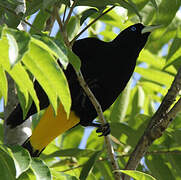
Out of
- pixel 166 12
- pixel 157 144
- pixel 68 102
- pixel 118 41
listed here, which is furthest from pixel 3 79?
pixel 118 41

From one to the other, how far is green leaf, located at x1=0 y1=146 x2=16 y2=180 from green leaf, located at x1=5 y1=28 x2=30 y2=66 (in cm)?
52

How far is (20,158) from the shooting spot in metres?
1.44

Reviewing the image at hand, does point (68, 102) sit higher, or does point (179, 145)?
point (68, 102)

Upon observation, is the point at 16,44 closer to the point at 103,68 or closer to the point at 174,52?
the point at 174,52

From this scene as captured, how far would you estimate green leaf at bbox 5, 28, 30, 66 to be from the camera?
3.67 feet

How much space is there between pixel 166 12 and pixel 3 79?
1.22 metres

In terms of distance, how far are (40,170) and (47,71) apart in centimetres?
37

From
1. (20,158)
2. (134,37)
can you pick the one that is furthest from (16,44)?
(134,37)

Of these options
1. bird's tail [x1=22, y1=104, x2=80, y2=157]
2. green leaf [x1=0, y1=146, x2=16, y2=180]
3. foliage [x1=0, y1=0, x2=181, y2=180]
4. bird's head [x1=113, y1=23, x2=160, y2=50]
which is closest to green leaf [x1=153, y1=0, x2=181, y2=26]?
foliage [x1=0, y1=0, x2=181, y2=180]

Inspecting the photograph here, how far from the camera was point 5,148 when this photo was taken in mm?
1565

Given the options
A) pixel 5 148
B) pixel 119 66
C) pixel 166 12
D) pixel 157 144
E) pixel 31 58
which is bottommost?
pixel 157 144

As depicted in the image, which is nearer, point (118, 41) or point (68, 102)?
point (68, 102)

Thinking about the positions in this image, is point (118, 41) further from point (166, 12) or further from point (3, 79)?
point (3, 79)

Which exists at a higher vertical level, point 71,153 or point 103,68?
point 103,68
